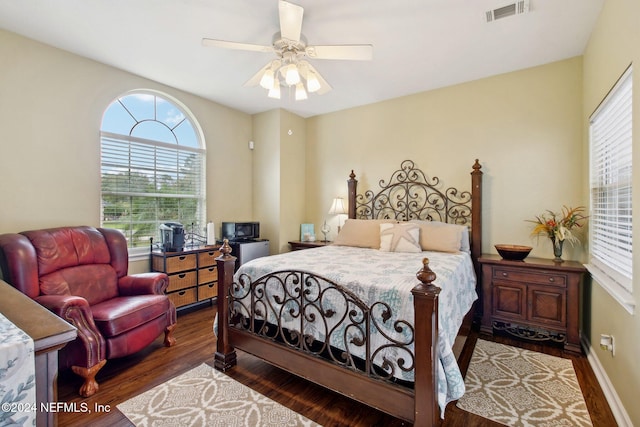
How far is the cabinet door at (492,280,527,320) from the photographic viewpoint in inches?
118

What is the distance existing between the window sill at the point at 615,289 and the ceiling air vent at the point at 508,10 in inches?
84.8

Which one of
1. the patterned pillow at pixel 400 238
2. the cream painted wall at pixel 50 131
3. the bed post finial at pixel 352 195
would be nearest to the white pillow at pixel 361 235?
the patterned pillow at pixel 400 238

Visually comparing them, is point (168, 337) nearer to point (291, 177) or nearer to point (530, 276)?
point (291, 177)

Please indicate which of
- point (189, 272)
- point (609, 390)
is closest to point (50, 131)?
point (189, 272)

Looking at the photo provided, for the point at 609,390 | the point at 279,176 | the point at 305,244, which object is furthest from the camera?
the point at 279,176

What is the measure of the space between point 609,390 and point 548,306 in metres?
0.93

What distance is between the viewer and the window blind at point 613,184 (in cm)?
194

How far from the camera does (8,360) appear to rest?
85 centimetres

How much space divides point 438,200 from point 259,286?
268cm

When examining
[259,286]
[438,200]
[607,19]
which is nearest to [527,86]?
[607,19]

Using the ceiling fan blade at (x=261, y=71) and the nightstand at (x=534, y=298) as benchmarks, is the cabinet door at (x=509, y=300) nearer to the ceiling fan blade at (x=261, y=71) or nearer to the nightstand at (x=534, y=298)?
the nightstand at (x=534, y=298)

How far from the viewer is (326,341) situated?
1.95 meters

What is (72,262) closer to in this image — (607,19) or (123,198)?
(123,198)

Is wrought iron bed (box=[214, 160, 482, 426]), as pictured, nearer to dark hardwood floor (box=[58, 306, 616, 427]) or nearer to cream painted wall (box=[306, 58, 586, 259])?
dark hardwood floor (box=[58, 306, 616, 427])
